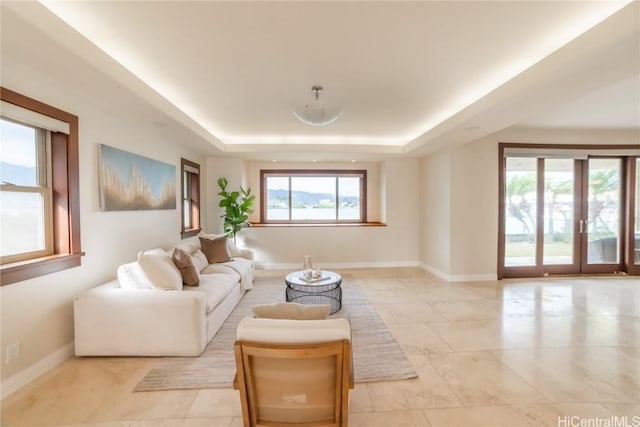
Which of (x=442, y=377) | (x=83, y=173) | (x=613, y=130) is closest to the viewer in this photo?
(x=442, y=377)

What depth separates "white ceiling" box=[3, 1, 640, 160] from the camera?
81.2 inches

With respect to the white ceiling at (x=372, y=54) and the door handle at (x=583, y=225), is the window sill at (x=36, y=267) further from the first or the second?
the door handle at (x=583, y=225)

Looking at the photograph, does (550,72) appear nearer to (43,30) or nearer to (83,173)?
(43,30)

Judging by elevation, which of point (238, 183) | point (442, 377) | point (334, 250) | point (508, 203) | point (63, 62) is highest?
point (63, 62)

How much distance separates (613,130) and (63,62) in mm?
7909

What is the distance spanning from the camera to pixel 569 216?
5652 millimetres

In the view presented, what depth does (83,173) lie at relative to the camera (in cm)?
295

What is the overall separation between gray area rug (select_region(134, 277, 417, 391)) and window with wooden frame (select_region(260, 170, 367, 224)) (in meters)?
3.74

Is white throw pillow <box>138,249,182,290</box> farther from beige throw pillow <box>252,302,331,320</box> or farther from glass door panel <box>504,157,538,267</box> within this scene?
glass door panel <box>504,157,538,267</box>

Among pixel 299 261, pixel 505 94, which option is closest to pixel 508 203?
pixel 505 94

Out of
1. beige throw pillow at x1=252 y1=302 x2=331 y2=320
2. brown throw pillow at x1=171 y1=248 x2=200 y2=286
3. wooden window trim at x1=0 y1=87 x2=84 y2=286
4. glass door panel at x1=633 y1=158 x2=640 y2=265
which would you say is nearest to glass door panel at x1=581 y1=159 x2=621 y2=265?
glass door panel at x1=633 y1=158 x2=640 y2=265

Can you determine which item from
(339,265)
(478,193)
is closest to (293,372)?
(478,193)

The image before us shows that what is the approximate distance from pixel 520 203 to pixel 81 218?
258 inches

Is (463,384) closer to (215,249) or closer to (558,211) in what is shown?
(215,249)
